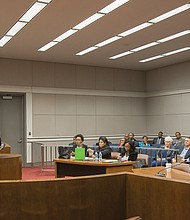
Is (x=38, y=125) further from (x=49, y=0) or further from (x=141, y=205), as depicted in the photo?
(x=141, y=205)

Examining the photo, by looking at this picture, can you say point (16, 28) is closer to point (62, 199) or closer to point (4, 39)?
point (4, 39)

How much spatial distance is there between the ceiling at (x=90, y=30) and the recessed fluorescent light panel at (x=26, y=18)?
122 millimetres

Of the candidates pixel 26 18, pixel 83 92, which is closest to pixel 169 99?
pixel 83 92

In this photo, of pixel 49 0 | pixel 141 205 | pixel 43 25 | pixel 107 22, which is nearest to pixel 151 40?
pixel 107 22

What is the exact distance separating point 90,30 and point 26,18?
5.90 feet

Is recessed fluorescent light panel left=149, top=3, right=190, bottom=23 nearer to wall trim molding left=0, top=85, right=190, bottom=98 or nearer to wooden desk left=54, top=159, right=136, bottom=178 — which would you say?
wooden desk left=54, top=159, right=136, bottom=178

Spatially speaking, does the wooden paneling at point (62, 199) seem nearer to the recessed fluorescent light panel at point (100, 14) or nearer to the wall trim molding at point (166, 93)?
the recessed fluorescent light panel at point (100, 14)

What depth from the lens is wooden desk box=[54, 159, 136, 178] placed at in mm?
6680

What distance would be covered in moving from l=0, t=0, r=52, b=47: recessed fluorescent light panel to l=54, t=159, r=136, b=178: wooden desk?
3.36 m

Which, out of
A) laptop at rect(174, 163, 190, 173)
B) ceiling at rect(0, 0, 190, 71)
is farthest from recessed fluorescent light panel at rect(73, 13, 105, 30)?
laptop at rect(174, 163, 190, 173)

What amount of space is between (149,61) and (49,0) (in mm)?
7559

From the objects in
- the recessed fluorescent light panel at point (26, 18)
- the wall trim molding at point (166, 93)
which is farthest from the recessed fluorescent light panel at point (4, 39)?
the wall trim molding at point (166, 93)

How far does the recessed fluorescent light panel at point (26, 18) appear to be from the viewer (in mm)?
7379

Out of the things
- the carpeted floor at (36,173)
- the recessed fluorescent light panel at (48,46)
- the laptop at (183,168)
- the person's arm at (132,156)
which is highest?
the recessed fluorescent light panel at (48,46)
